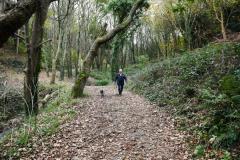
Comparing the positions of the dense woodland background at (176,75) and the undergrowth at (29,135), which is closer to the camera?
the dense woodland background at (176,75)

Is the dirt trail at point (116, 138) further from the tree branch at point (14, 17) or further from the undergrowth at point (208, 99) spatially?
the tree branch at point (14, 17)

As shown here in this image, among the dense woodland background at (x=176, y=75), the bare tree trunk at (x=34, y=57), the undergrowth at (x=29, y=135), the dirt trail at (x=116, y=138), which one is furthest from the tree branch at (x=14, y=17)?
the bare tree trunk at (x=34, y=57)

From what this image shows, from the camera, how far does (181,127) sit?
10922mm

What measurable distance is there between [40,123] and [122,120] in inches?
126

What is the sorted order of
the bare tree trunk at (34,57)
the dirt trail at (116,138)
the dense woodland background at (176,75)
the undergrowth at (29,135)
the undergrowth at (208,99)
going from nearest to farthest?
1. the undergrowth at (208,99)
2. the dirt trail at (116,138)
3. the dense woodland background at (176,75)
4. the undergrowth at (29,135)
5. the bare tree trunk at (34,57)

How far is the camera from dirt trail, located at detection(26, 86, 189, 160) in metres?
8.85

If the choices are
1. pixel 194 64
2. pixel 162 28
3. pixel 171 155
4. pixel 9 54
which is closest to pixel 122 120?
pixel 171 155

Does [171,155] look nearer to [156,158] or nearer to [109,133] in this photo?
[156,158]

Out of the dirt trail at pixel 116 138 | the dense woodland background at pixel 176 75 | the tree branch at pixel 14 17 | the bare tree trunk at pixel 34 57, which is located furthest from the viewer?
the bare tree trunk at pixel 34 57

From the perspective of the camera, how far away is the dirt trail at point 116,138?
29.0ft

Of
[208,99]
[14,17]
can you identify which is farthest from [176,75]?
[14,17]

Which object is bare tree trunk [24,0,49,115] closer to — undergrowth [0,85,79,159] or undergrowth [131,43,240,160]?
undergrowth [0,85,79,159]

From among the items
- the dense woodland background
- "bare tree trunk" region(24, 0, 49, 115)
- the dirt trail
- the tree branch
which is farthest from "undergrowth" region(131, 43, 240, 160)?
"bare tree trunk" region(24, 0, 49, 115)

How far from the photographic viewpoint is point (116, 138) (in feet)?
33.9
